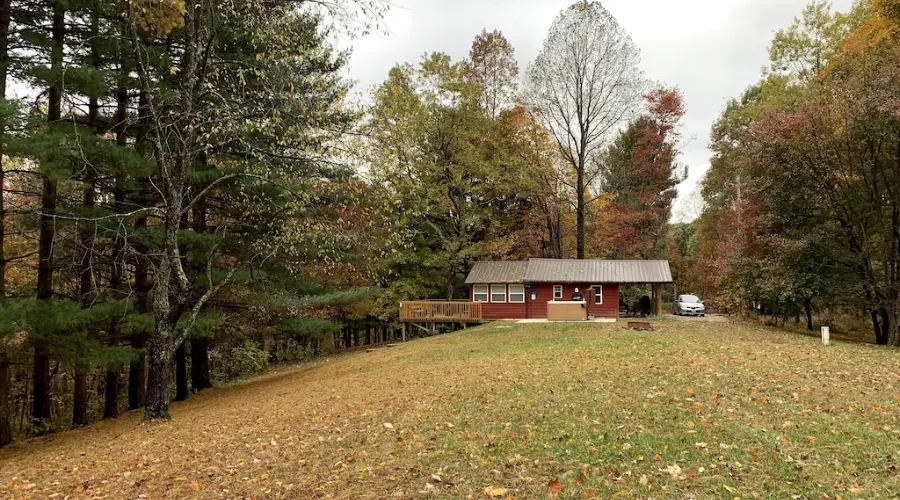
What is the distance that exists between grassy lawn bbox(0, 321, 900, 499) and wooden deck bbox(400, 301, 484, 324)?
49.7ft

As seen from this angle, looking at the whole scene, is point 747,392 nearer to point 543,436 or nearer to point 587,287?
point 543,436

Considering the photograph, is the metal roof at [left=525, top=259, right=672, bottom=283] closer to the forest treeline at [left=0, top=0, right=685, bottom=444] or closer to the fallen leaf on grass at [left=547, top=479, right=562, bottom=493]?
the forest treeline at [left=0, top=0, right=685, bottom=444]

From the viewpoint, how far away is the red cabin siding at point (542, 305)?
25.7m

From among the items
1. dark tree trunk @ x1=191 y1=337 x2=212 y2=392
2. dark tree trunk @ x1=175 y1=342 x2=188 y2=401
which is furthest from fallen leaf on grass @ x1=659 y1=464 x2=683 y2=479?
dark tree trunk @ x1=191 y1=337 x2=212 y2=392

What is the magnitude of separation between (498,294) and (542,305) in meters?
2.53

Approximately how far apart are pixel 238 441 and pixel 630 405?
586 centimetres

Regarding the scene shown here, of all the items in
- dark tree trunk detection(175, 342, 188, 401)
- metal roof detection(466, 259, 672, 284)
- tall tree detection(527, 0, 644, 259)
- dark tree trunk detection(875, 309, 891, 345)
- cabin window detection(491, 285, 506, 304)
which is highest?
tall tree detection(527, 0, 644, 259)

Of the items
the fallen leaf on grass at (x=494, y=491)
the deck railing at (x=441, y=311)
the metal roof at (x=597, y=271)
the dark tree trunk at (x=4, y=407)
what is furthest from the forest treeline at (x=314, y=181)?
the fallen leaf on grass at (x=494, y=491)

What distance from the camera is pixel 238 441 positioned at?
7258mm

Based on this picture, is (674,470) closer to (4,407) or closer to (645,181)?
(4,407)

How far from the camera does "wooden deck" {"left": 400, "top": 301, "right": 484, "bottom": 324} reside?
26.2 m

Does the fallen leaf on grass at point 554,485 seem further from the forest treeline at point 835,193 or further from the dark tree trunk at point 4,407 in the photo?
the forest treeline at point 835,193

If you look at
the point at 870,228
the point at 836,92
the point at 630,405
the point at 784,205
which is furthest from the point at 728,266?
the point at 630,405

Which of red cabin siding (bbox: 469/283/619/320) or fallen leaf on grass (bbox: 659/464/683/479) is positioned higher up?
red cabin siding (bbox: 469/283/619/320)
